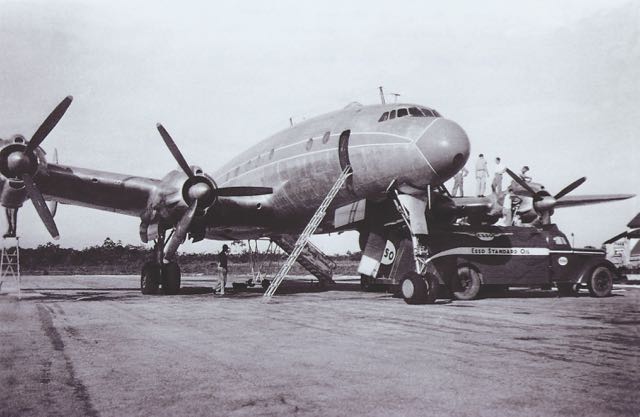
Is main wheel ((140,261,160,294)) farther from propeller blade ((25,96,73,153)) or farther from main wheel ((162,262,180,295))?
propeller blade ((25,96,73,153))

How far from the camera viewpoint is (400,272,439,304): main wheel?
1269 centimetres

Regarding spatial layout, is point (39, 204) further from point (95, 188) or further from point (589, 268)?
point (589, 268)

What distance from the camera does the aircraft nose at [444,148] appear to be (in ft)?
41.1

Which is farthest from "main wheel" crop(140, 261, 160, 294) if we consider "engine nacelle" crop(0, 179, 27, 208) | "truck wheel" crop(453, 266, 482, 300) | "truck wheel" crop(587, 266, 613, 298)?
"truck wheel" crop(587, 266, 613, 298)

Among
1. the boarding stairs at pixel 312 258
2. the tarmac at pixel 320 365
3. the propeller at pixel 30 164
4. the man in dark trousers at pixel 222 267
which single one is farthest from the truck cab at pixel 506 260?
the propeller at pixel 30 164

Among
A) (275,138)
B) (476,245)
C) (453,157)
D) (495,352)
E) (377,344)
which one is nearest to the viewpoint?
(495,352)

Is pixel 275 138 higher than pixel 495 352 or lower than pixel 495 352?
higher

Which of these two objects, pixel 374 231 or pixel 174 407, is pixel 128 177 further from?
pixel 174 407

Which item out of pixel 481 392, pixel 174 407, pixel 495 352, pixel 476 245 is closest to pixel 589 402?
pixel 481 392

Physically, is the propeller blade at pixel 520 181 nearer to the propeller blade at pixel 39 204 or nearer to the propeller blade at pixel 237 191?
the propeller blade at pixel 237 191

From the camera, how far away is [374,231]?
615 inches

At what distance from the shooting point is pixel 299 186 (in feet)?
52.3

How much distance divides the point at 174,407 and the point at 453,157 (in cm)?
970

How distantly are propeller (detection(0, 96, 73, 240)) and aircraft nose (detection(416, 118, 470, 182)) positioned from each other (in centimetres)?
931
